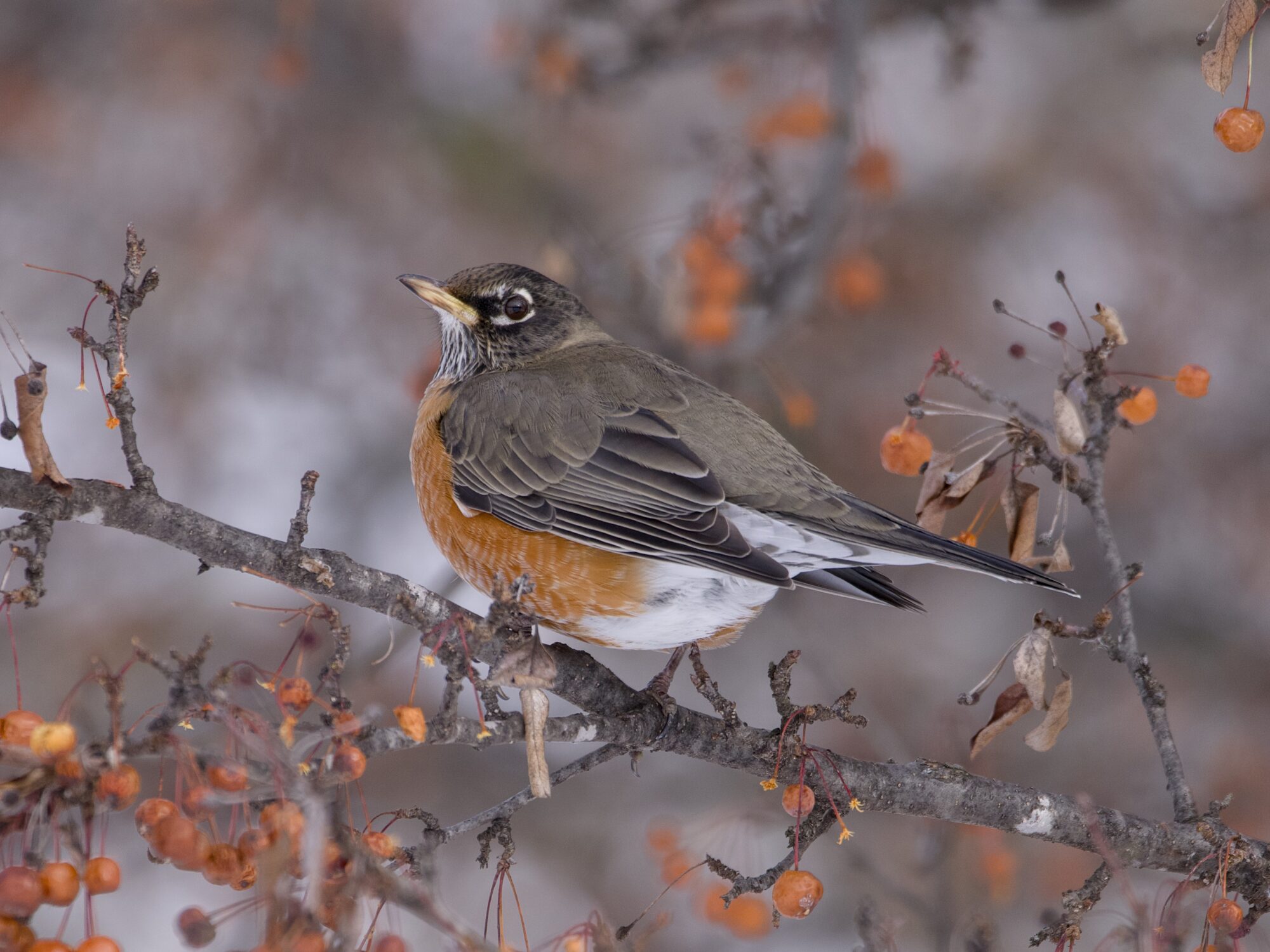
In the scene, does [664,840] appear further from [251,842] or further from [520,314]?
[251,842]

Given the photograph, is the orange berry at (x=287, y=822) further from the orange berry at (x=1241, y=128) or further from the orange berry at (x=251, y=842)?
the orange berry at (x=1241, y=128)

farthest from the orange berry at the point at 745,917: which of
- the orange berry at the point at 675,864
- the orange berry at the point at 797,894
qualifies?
the orange berry at the point at 797,894

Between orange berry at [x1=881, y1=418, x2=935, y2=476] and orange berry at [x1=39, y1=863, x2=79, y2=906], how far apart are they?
202cm

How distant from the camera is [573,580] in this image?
122 inches

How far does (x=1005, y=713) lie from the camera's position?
8.48ft

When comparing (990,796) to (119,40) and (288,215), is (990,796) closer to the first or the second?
(288,215)

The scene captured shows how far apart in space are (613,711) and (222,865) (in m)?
1.22

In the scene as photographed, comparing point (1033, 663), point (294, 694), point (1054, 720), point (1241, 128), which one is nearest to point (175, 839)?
point (294, 694)

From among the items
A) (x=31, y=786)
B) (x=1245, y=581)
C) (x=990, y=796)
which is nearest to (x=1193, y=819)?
(x=990, y=796)

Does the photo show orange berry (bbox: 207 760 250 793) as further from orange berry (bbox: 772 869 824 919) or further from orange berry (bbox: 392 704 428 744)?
orange berry (bbox: 772 869 824 919)

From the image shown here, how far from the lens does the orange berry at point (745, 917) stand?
12.1 ft

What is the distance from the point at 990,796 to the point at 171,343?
483 centimetres

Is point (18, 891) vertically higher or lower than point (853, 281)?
lower

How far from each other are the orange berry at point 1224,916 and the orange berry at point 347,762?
5.48 ft
